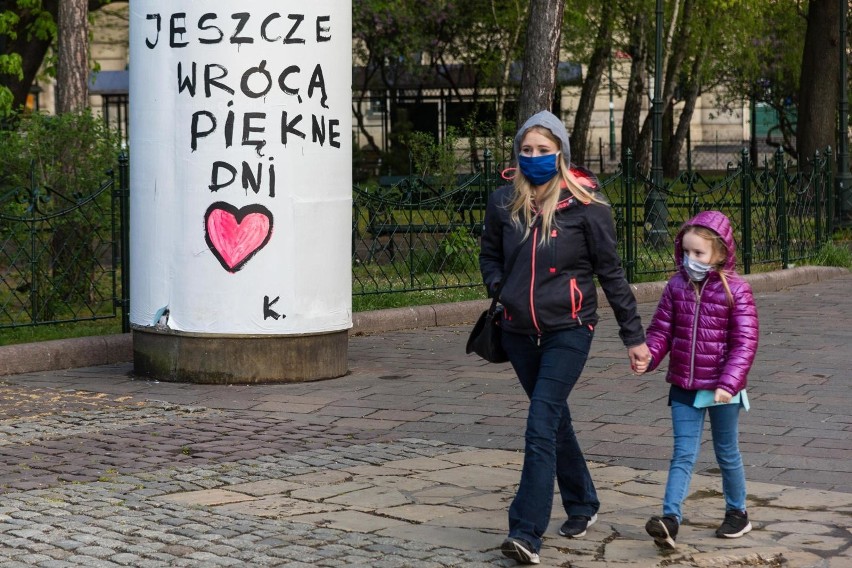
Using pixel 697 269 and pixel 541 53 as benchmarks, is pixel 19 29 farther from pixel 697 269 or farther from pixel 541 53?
pixel 697 269

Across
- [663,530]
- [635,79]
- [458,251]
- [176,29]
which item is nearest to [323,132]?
[176,29]

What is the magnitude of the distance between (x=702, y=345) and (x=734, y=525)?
72cm

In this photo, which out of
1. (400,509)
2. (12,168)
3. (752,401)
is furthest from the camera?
(12,168)

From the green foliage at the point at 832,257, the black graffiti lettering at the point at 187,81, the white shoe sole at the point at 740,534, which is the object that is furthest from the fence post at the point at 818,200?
the white shoe sole at the point at 740,534

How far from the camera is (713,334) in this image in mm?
5281

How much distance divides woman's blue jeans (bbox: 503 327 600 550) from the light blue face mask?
0.44m

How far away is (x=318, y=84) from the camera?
30.6 ft

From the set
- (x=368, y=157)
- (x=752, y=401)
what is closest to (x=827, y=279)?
(x=752, y=401)

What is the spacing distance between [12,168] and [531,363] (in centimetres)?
750

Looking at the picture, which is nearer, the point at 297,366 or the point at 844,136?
the point at 297,366

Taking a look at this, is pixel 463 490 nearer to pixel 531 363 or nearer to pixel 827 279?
pixel 531 363

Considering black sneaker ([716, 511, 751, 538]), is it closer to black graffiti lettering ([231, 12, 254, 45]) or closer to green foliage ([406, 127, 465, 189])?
black graffiti lettering ([231, 12, 254, 45])

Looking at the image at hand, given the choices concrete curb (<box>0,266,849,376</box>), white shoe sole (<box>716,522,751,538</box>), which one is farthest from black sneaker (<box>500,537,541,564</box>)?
concrete curb (<box>0,266,849,376</box>)

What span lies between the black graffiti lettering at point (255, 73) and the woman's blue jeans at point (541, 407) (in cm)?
424
